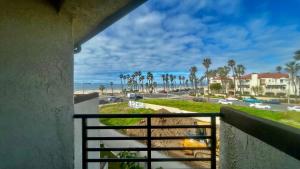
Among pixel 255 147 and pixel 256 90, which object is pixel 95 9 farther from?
pixel 256 90

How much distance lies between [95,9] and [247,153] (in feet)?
6.56

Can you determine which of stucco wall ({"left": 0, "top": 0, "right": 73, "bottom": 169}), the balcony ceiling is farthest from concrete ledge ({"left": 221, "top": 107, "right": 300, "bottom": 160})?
stucco wall ({"left": 0, "top": 0, "right": 73, "bottom": 169})

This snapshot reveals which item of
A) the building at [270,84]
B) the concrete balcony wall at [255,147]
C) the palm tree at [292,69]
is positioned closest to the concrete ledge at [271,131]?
the concrete balcony wall at [255,147]

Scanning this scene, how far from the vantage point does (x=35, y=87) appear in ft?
8.63

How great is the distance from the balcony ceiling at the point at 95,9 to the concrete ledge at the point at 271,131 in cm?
146

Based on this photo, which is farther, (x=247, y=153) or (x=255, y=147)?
(x=247, y=153)

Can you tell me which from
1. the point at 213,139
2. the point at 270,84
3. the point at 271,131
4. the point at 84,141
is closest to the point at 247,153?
the point at 271,131

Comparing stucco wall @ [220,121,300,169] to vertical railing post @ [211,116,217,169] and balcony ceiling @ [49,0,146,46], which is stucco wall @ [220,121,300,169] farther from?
balcony ceiling @ [49,0,146,46]

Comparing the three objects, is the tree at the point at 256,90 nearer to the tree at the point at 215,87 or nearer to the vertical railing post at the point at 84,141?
the vertical railing post at the point at 84,141

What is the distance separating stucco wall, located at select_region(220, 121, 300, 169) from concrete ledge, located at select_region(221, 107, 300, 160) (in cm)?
3

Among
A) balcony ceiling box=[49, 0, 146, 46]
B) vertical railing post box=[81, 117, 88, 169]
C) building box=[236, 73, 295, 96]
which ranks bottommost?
vertical railing post box=[81, 117, 88, 169]

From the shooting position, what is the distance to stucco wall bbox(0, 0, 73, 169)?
2477mm

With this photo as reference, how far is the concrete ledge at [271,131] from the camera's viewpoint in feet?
4.24

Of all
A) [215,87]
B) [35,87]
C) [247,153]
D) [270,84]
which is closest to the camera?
[247,153]
